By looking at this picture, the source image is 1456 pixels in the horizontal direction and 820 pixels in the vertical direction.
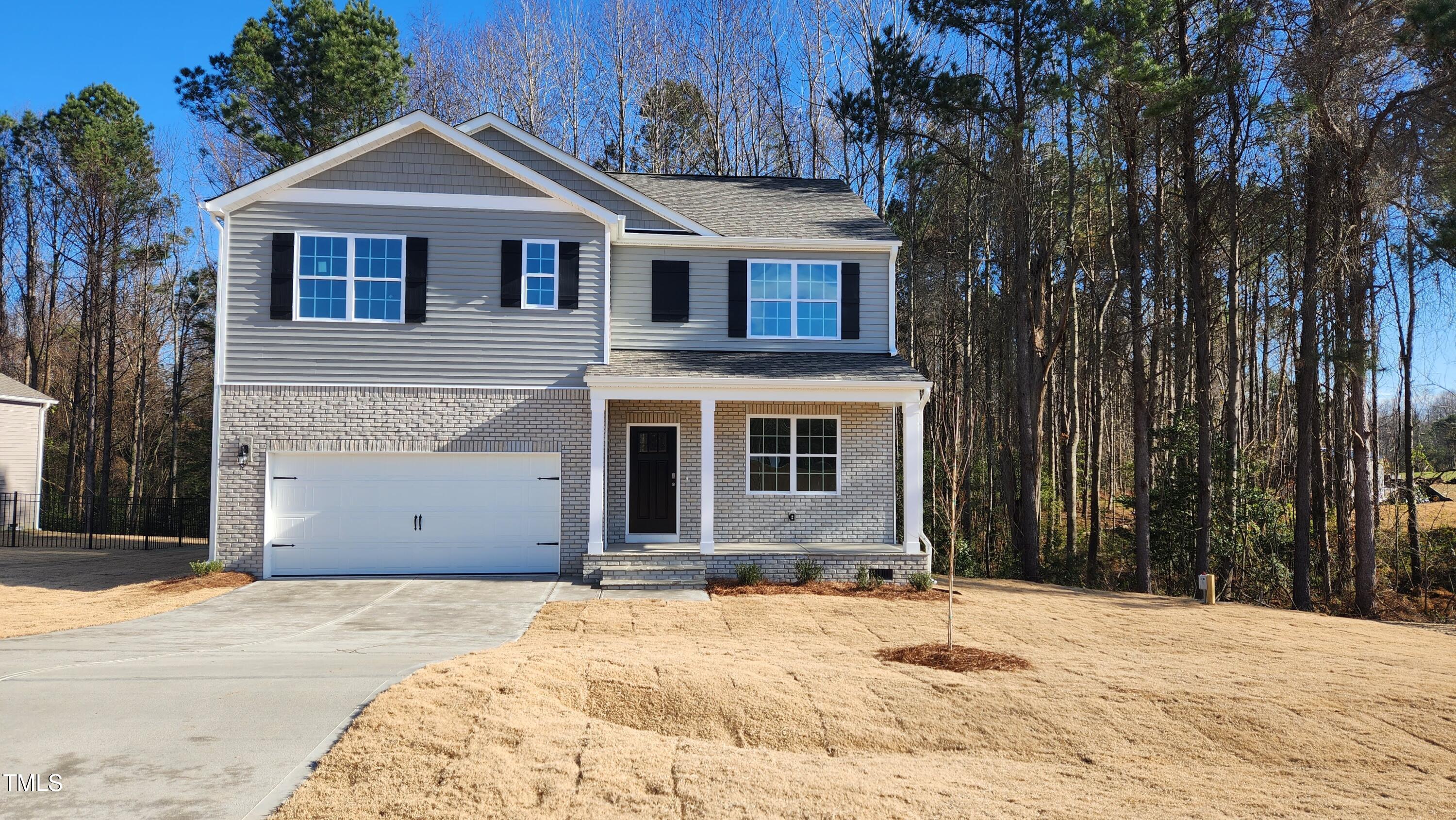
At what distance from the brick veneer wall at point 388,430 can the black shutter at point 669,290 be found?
7.52ft

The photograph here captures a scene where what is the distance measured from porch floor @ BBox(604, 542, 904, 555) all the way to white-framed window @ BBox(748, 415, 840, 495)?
992 mm

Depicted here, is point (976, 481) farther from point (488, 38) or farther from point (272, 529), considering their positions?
point (488, 38)

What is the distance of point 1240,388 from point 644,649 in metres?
25.3

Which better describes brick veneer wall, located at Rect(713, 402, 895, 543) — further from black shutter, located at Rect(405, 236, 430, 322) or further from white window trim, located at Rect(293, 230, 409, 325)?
white window trim, located at Rect(293, 230, 409, 325)

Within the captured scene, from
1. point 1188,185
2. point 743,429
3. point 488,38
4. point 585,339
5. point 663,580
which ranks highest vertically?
point 488,38

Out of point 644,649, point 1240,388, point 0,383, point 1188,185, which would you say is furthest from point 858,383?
Answer: point 0,383

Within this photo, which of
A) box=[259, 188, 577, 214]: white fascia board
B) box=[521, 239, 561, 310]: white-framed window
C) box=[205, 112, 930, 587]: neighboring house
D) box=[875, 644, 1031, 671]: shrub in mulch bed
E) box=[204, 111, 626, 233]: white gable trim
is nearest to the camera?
box=[875, 644, 1031, 671]: shrub in mulch bed

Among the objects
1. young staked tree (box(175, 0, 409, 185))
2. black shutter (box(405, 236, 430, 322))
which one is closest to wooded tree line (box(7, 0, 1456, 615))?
young staked tree (box(175, 0, 409, 185))

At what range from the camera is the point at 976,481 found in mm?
26188

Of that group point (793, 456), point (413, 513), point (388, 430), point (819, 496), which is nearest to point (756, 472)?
point (793, 456)

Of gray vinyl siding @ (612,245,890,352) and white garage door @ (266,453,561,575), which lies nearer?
white garage door @ (266,453,561,575)

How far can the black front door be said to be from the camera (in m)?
15.8

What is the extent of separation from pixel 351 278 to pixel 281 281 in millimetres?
1030

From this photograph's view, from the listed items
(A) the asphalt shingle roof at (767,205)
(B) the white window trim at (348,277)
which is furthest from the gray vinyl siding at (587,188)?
(B) the white window trim at (348,277)
